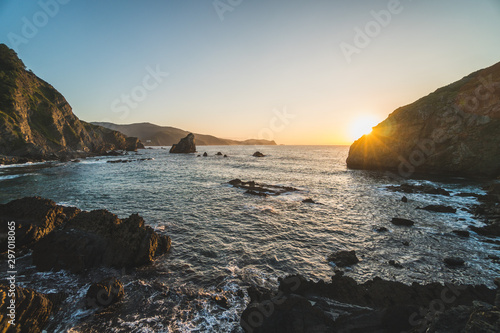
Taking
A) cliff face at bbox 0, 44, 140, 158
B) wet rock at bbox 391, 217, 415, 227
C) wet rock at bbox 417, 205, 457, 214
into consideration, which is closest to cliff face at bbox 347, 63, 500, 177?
wet rock at bbox 417, 205, 457, 214

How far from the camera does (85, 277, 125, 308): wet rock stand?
364 inches

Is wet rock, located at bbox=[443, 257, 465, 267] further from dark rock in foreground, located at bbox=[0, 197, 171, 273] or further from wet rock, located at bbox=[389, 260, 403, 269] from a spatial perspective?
dark rock in foreground, located at bbox=[0, 197, 171, 273]


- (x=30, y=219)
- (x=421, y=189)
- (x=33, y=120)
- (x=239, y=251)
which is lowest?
(x=239, y=251)

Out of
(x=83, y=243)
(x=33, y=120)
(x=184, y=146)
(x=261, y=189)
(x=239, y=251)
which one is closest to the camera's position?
(x=83, y=243)

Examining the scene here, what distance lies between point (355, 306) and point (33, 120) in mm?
131235

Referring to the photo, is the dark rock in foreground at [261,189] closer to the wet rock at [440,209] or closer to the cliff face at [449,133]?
the wet rock at [440,209]

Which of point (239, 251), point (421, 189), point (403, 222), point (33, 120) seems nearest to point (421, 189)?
point (421, 189)

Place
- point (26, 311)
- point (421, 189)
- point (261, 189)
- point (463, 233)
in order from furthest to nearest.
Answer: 1. point (261, 189)
2. point (421, 189)
3. point (463, 233)
4. point (26, 311)

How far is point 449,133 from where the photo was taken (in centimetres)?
4584

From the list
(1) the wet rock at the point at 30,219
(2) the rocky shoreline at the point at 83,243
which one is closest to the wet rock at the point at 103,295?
(2) the rocky shoreline at the point at 83,243

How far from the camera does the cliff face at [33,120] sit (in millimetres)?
69500

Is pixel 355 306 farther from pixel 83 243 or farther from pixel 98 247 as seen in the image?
pixel 83 243

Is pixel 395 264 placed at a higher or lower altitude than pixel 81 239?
lower

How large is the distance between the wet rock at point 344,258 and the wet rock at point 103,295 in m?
12.9
